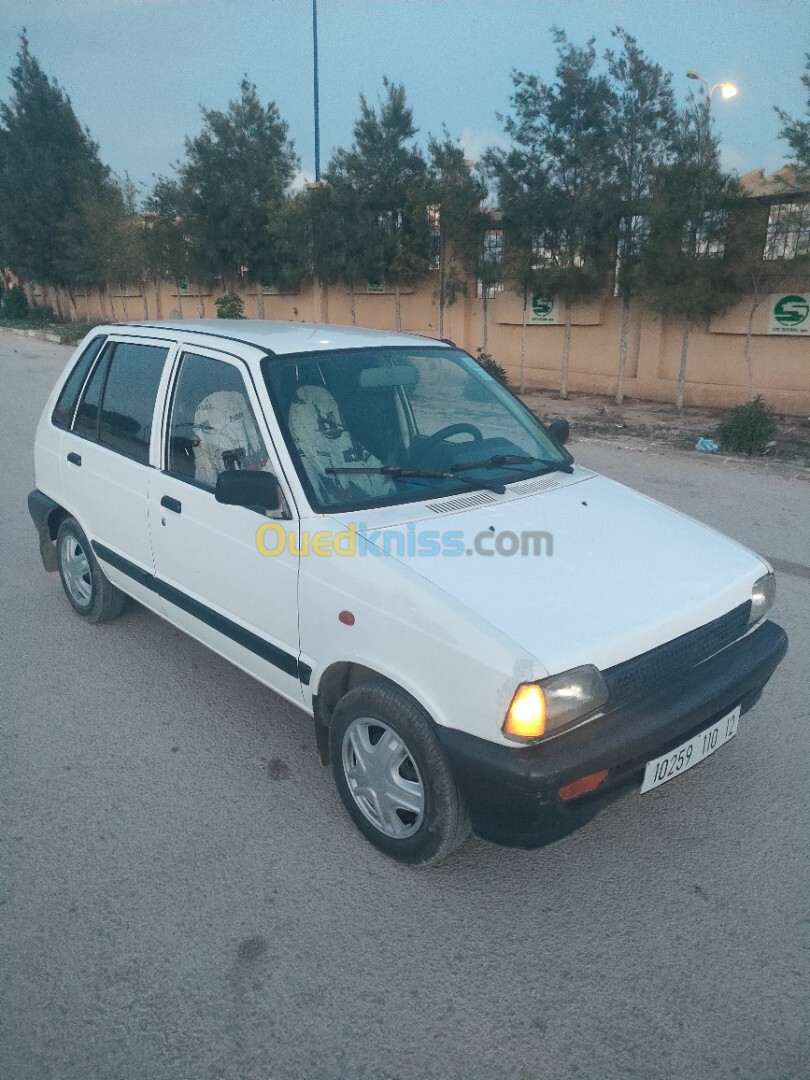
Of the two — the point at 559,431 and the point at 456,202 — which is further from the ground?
the point at 456,202

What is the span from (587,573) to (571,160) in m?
11.4

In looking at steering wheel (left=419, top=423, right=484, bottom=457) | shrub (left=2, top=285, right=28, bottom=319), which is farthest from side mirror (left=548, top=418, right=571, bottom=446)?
shrub (left=2, top=285, right=28, bottom=319)

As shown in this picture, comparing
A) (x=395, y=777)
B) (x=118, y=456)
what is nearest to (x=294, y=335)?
(x=118, y=456)

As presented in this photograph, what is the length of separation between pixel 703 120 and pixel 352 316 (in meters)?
10.5

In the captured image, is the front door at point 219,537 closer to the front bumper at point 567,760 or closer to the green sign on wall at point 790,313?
the front bumper at point 567,760

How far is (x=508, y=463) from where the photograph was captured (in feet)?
11.1

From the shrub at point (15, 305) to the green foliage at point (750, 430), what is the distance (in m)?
38.1

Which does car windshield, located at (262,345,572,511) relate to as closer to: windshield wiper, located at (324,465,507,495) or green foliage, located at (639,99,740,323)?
windshield wiper, located at (324,465,507,495)

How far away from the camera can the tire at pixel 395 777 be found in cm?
244

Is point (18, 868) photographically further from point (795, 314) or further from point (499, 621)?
point (795, 314)

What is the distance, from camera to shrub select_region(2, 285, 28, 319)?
37.8m

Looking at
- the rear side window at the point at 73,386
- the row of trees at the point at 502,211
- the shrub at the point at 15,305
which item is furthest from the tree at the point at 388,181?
the shrub at the point at 15,305

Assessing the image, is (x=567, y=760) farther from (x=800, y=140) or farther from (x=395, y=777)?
(x=800, y=140)

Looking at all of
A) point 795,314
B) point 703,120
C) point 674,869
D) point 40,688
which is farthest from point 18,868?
point 795,314
